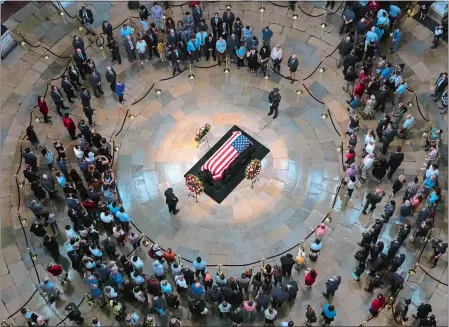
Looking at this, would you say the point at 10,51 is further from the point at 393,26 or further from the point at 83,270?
the point at 393,26

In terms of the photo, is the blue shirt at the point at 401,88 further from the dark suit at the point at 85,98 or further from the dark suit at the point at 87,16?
the dark suit at the point at 87,16

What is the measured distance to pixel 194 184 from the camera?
25422 millimetres

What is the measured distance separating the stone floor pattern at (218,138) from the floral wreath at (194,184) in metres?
0.87

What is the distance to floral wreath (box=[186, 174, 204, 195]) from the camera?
83.2 feet

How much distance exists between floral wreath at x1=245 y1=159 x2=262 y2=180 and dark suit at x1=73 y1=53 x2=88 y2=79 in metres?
9.75

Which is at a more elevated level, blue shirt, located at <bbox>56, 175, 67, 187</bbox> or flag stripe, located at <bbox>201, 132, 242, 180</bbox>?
blue shirt, located at <bbox>56, 175, 67, 187</bbox>

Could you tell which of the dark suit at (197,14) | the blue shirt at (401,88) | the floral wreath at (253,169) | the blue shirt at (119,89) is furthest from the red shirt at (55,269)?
the blue shirt at (401,88)

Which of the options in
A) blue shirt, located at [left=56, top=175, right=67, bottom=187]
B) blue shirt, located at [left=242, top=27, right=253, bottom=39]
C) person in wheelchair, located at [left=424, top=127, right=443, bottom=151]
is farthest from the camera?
→ blue shirt, located at [left=242, top=27, right=253, bottom=39]

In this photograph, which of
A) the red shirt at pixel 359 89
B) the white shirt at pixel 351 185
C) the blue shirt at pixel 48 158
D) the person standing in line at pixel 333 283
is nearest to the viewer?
the person standing in line at pixel 333 283

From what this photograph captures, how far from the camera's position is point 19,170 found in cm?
2684

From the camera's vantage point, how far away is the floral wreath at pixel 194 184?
25359 mm

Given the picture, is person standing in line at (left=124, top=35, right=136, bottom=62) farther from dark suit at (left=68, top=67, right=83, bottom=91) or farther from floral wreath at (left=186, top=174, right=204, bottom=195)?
floral wreath at (left=186, top=174, right=204, bottom=195)

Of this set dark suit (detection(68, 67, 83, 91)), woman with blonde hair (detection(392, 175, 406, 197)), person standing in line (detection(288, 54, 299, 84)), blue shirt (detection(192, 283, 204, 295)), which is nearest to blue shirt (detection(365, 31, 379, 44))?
person standing in line (detection(288, 54, 299, 84))

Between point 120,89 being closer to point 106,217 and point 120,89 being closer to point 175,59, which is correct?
point 175,59
